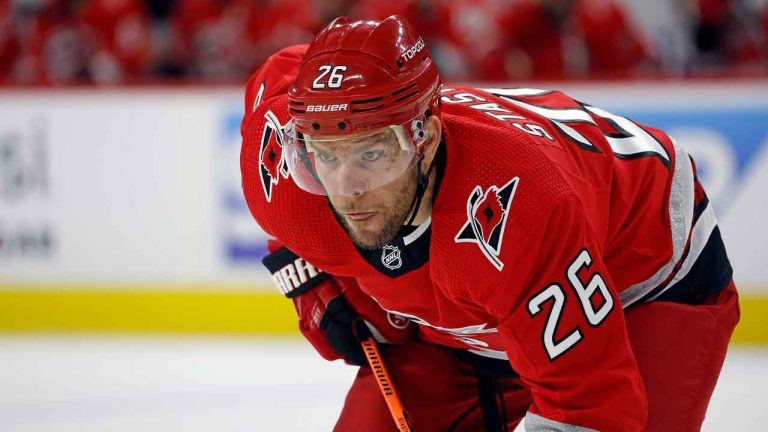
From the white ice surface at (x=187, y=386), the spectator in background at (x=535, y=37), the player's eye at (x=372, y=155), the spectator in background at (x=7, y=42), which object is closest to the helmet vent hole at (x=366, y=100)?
the player's eye at (x=372, y=155)

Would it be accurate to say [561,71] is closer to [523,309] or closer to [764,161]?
[764,161]

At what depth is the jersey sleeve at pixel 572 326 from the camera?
1.78 m

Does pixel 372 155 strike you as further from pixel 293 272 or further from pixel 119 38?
pixel 119 38

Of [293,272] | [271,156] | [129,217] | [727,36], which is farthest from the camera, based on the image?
[727,36]

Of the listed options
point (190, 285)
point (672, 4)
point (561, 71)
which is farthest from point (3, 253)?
point (672, 4)

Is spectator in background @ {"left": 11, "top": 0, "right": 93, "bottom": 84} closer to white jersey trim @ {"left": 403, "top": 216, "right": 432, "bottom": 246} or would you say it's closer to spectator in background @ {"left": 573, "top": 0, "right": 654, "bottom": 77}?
spectator in background @ {"left": 573, "top": 0, "right": 654, "bottom": 77}

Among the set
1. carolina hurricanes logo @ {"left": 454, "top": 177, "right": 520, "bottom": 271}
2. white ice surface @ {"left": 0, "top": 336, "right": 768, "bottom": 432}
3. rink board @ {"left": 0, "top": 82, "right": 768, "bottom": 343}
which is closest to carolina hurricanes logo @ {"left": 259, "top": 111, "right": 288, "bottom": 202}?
carolina hurricanes logo @ {"left": 454, "top": 177, "right": 520, "bottom": 271}

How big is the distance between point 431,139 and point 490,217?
194 millimetres

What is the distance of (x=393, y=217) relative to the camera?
193cm

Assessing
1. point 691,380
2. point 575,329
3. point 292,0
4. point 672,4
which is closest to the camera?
point 575,329

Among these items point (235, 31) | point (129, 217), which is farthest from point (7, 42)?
point (129, 217)

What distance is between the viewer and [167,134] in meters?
4.90

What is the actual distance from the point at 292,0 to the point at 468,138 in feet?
16.6

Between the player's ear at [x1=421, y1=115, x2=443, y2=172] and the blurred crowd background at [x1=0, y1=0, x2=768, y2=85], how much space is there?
3.99 m
